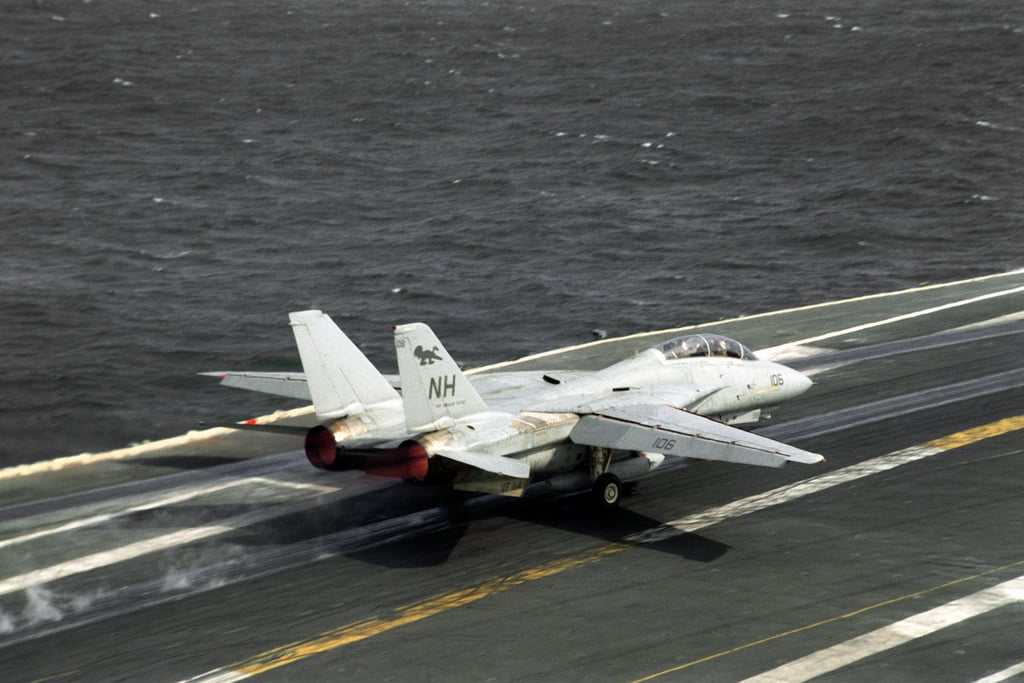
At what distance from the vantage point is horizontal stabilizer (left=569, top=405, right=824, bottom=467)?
21297mm

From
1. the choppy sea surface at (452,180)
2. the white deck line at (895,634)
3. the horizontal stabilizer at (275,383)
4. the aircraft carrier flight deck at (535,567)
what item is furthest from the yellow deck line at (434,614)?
the choppy sea surface at (452,180)

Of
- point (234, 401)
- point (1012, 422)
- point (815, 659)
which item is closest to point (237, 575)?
point (815, 659)

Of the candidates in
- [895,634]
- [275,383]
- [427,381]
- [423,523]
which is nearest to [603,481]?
[423,523]

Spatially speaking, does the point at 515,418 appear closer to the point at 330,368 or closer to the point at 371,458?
the point at 371,458

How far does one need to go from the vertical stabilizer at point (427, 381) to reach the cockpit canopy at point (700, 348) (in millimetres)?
6684

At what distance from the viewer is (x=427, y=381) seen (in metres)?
21.6

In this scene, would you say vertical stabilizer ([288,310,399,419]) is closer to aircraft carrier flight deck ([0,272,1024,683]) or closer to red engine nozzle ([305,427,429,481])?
red engine nozzle ([305,427,429,481])

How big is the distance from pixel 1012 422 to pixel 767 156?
59.2 m

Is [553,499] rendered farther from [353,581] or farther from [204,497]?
[204,497]

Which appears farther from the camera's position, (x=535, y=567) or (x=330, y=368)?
(x=330, y=368)

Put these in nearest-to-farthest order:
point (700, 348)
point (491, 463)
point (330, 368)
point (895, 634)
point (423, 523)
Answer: point (895, 634) → point (491, 463) → point (330, 368) → point (423, 523) → point (700, 348)

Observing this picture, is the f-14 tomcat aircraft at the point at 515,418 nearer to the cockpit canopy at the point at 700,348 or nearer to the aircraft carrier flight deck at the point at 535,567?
the cockpit canopy at the point at 700,348

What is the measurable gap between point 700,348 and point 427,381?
28.2 ft

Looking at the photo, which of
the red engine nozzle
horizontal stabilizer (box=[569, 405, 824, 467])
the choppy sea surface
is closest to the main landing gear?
horizontal stabilizer (box=[569, 405, 824, 467])
